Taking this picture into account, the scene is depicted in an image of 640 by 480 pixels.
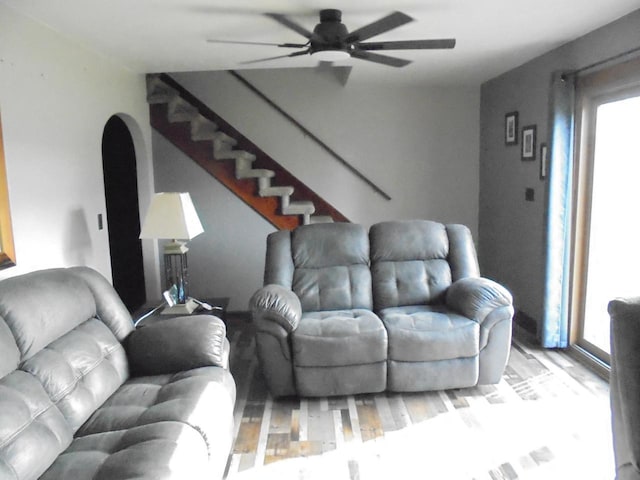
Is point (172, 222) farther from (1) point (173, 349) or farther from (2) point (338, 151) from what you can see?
(2) point (338, 151)

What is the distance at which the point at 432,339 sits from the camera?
9.78 feet

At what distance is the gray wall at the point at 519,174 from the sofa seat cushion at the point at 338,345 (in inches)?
62.3

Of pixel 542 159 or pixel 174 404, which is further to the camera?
pixel 542 159

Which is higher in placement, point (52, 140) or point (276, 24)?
point (276, 24)

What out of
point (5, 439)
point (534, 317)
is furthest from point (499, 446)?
point (5, 439)

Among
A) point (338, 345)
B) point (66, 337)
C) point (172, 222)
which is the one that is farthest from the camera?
point (172, 222)

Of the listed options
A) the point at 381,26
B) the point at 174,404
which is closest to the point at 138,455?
the point at 174,404

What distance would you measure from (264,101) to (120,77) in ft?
4.98

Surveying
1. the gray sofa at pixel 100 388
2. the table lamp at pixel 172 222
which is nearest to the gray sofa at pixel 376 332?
the gray sofa at pixel 100 388

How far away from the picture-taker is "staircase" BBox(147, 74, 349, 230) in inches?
182

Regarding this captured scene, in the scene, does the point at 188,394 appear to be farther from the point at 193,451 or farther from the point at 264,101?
the point at 264,101

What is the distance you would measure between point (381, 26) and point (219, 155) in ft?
8.34

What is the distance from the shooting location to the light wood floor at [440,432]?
93.4 inches

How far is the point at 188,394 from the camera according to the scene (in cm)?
211
